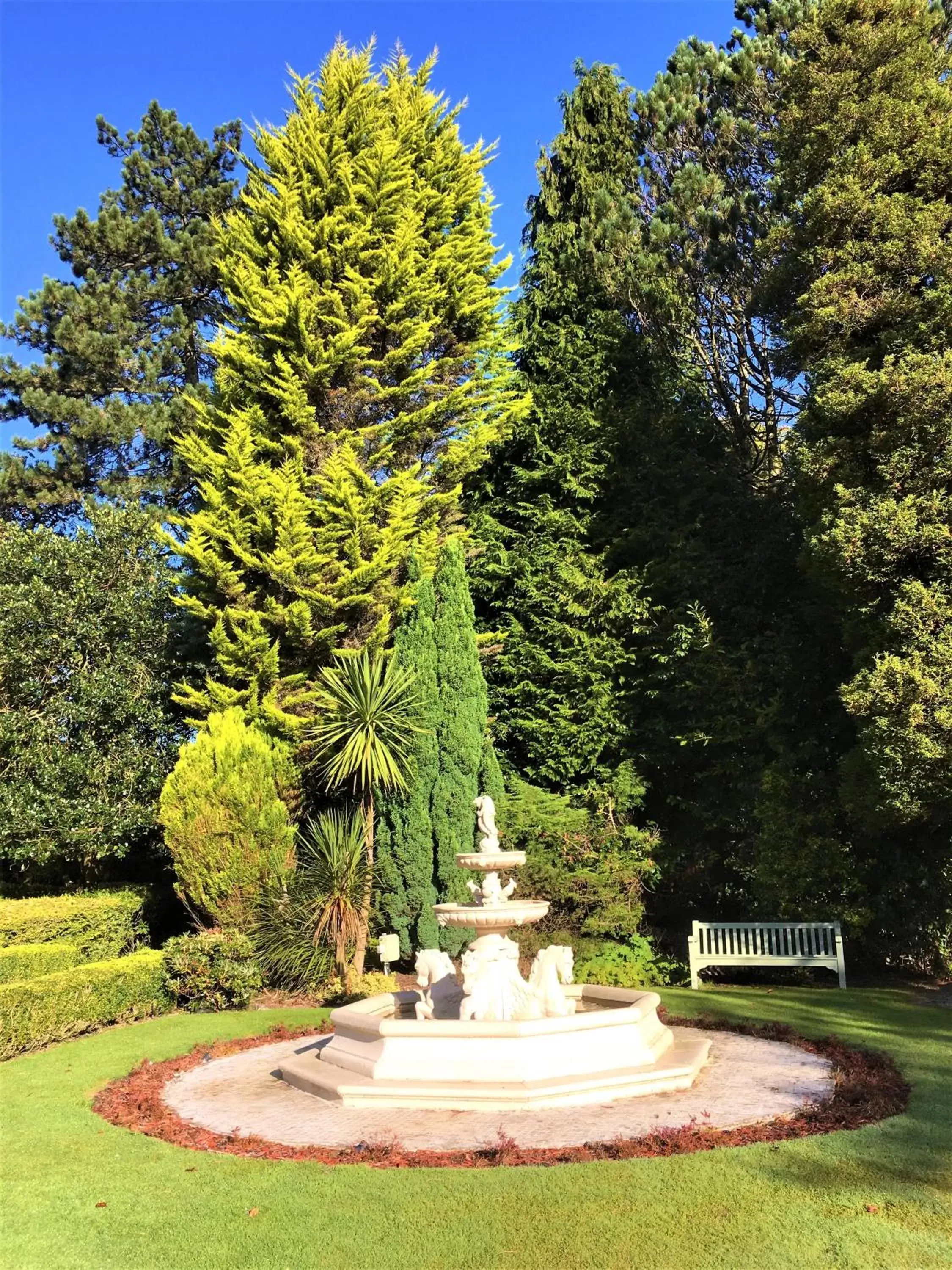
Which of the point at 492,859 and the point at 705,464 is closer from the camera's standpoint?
the point at 492,859

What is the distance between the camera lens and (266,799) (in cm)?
1336

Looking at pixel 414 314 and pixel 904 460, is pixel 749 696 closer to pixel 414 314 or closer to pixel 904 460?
pixel 904 460

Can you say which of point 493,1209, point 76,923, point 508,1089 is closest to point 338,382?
point 76,923

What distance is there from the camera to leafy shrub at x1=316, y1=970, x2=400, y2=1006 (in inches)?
489

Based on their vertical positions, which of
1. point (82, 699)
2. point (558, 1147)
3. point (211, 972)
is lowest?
point (558, 1147)

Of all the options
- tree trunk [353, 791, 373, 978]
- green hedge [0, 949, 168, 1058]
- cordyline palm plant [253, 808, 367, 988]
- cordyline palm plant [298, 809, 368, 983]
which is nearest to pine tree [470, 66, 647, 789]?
tree trunk [353, 791, 373, 978]

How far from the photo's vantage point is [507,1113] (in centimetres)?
698

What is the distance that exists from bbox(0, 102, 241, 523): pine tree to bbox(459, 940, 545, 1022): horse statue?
14981 millimetres

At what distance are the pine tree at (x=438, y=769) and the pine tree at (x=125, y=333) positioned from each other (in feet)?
27.8

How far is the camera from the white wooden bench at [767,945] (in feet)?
41.5

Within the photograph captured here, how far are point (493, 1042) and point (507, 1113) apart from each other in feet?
1.91

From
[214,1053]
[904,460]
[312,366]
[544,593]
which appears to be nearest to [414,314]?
[312,366]

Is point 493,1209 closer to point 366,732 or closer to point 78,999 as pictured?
point 78,999

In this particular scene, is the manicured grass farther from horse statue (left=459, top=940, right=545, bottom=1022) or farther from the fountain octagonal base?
horse statue (left=459, top=940, right=545, bottom=1022)
